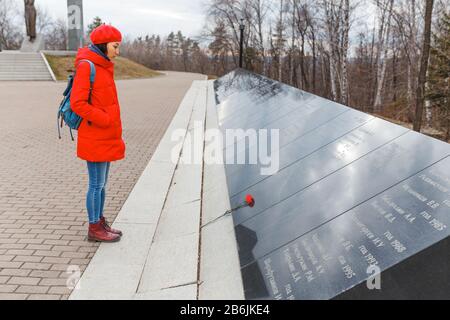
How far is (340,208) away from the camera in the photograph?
319 centimetres

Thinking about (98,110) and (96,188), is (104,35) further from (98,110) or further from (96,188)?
(96,188)

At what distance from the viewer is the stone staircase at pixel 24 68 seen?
A: 25.7m

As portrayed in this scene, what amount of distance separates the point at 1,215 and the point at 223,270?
282 cm

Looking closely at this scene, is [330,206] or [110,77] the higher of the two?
[110,77]

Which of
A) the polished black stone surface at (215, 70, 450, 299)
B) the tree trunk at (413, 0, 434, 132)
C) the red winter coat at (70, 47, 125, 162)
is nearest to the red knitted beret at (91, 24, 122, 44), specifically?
the red winter coat at (70, 47, 125, 162)

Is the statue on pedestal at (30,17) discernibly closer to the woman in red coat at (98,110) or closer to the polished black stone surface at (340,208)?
the polished black stone surface at (340,208)

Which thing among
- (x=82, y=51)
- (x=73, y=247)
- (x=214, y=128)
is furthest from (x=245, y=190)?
(x=214, y=128)

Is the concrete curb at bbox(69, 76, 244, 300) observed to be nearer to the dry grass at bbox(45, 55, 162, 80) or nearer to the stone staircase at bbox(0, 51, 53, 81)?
the dry grass at bbox(45, 55, 162, 80)

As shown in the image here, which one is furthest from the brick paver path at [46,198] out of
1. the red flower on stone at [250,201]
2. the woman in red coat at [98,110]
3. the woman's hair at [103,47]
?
the woman's hair at [103,47]

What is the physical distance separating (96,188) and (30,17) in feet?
103

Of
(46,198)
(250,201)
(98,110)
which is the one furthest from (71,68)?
(250,201)

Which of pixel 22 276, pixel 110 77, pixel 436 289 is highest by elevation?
pixel 110 77

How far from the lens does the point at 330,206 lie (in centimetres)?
329

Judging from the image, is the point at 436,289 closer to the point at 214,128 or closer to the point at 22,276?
the point at 22,276
